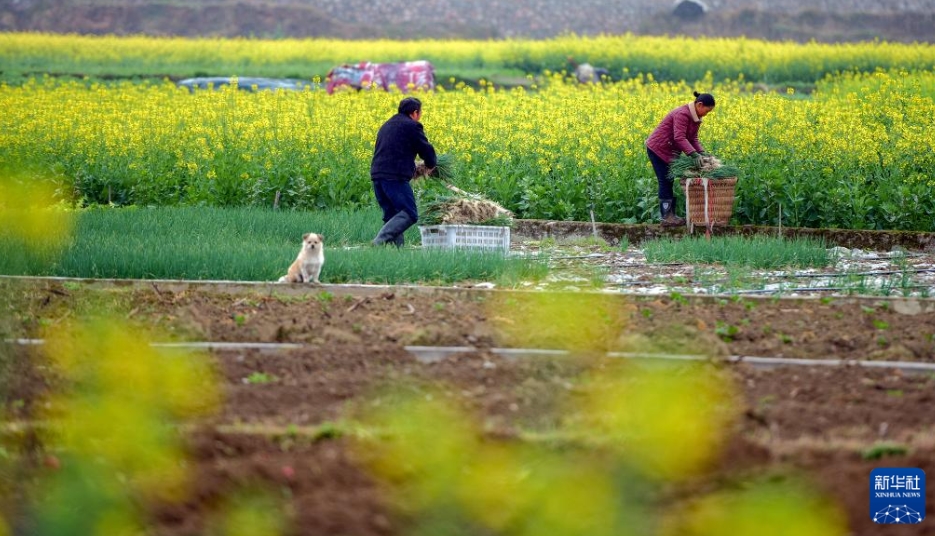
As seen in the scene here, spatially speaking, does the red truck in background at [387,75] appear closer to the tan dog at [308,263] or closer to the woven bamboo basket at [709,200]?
the woven bamboo basket at [709,200]

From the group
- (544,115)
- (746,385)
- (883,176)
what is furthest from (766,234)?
(746,385)

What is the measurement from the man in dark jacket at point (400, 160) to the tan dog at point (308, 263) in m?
2.79

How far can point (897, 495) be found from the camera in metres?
4.79

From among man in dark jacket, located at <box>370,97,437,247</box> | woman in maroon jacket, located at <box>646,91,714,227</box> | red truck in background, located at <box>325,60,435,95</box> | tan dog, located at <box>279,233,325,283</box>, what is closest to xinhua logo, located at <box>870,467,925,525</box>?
tan dog, located at <box>279,233,325,283</box>

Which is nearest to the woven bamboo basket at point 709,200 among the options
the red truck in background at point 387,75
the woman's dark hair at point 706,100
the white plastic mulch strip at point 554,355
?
the woman's dark hair at point 706,100

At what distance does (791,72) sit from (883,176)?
2350 centimetres

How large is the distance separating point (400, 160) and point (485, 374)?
19.3 feet

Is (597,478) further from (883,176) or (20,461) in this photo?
(883,176)

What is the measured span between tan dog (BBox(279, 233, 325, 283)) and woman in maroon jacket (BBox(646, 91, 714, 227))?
5.67 meters

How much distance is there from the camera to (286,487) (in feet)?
15.9

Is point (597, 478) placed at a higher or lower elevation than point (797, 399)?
higher

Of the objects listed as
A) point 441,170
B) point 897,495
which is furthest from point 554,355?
point 441,170

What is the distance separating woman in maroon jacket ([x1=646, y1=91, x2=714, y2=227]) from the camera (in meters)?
13.9

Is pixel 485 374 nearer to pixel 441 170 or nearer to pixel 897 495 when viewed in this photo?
pixel 897 495
